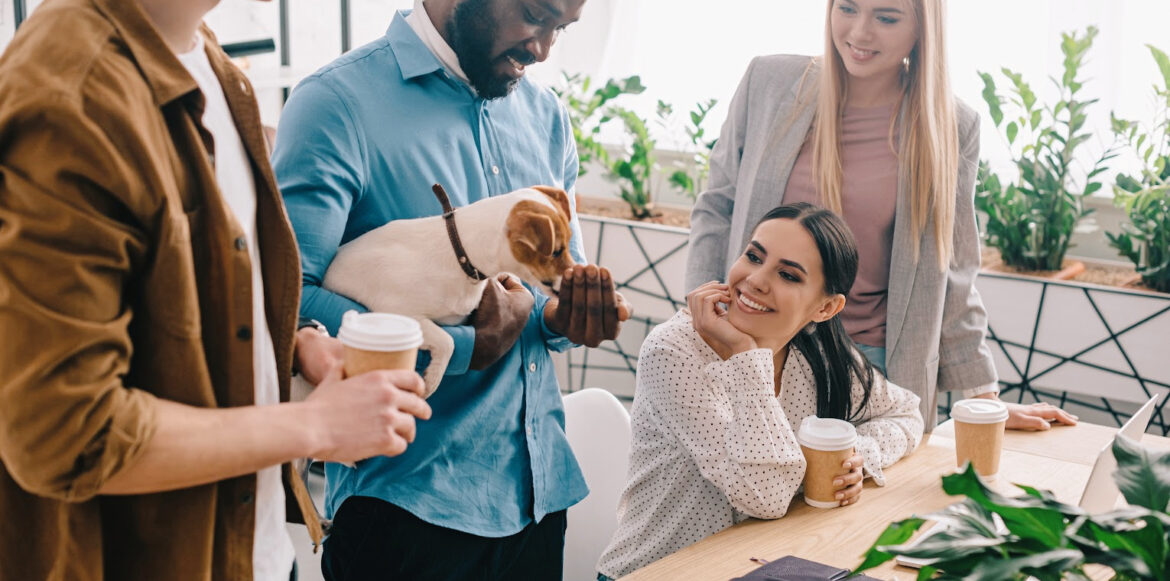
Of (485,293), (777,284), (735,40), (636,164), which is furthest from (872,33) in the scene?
(735,40)

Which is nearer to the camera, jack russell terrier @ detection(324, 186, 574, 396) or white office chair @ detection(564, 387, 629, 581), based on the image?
jack russell terrier @ detection(324, 186, 574, 396)

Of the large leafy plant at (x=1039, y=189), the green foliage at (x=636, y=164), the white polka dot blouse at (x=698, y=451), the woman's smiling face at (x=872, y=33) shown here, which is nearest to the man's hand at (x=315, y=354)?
the white polka dot blouse at (x=698, y=451)

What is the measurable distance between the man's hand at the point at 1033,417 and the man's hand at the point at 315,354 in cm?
160

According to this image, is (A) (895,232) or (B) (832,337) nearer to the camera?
(B) (832,337)

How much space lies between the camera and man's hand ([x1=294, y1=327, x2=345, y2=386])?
104cm

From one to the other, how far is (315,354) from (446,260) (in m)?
0.18

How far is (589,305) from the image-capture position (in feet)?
3.92

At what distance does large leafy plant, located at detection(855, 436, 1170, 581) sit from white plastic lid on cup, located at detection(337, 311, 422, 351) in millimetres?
494

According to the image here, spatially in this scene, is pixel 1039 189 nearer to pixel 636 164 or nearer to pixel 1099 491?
pixel 636 164

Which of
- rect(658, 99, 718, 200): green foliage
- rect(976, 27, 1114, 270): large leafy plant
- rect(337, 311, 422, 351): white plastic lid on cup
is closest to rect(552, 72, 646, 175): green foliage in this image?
rect(658, 99, 718, 200): green foliage

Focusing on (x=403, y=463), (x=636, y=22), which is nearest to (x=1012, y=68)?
(x=636, y=22)

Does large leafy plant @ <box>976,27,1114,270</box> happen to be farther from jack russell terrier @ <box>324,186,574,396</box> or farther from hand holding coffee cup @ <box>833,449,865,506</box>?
jack russell terrier @ <box>324,186,574,396</box>

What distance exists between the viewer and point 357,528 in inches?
54.3

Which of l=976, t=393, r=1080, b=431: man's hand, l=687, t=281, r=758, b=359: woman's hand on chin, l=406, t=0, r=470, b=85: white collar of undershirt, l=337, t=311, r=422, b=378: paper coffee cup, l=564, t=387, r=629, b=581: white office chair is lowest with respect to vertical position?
l=564, t=387, r=629, b=581: white office chair
